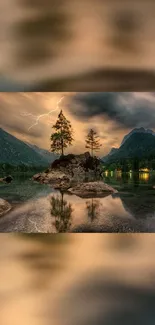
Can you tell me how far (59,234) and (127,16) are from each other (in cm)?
169

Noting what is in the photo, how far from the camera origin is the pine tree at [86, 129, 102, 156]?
10.0 ft

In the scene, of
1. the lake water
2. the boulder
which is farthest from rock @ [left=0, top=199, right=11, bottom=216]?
the boulder

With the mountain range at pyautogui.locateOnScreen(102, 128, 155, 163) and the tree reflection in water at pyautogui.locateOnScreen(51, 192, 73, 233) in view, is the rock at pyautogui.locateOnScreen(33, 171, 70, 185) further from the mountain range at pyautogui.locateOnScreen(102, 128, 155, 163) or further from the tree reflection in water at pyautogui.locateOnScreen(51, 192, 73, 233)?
the mountain range at pyautogui.locateOnScreen(102, 128, 155, 163)

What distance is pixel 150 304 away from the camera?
2301 mm

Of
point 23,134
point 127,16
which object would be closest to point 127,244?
point 23,134

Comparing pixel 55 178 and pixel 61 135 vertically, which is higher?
pixel 61 135

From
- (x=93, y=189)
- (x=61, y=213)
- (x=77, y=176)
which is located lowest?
(x=61, y=213)

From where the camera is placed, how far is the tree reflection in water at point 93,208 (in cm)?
299

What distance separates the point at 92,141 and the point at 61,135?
0.85 ft

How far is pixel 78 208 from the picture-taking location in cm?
304

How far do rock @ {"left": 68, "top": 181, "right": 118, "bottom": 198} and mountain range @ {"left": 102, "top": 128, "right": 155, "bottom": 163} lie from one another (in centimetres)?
22

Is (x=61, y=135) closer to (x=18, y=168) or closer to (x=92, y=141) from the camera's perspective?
(x=92, y=141)

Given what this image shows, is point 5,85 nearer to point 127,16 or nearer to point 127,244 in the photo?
point 127,16

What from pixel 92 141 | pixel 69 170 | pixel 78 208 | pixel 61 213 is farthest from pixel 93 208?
pixel 92 141
